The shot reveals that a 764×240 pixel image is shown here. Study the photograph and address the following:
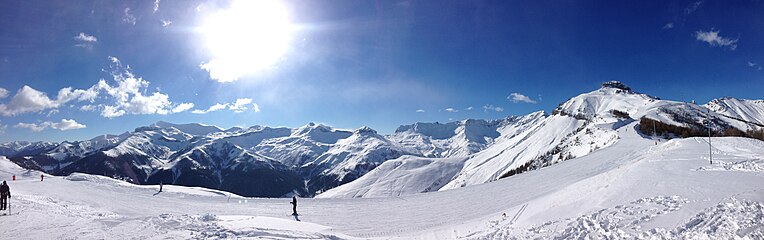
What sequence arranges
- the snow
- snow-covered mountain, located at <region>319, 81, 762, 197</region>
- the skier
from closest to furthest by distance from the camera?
the skier → snow-covered mountain, located at <region>319, 81, 762, 197</region> → the snow

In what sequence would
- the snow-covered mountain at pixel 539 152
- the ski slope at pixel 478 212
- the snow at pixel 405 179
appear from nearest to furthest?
the ski slope at pixel 478 212
the snow-covered mountain at pixel 539 152
the snow at pixel 405 179

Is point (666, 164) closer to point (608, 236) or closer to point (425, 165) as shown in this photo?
point (608, 236)

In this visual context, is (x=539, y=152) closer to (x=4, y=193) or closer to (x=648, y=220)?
(x=648, y=220)

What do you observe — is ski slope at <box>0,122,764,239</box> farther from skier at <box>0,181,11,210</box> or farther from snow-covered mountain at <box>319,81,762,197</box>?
snow-covered mountain at <box>319,81,762,197</box>

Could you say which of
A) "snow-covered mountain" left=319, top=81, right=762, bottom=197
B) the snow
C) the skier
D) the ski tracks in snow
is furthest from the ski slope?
the snow

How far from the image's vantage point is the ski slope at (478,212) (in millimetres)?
14469

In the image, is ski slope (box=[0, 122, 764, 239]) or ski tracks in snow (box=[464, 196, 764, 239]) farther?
ski slope (box=[0, 122, 764, 239])

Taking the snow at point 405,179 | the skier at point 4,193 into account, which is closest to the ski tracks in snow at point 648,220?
the skier at point 4,193

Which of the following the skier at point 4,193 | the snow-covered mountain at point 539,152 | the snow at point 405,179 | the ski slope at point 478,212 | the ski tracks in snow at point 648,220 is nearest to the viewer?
the ski tracks in snow at point 648,220

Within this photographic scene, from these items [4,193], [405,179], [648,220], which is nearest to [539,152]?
[405,179]

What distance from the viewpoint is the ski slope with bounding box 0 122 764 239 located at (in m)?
14.5

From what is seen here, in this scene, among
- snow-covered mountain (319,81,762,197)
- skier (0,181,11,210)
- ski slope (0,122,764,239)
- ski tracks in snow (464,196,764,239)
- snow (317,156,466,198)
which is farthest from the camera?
snow (317,156,466,198)

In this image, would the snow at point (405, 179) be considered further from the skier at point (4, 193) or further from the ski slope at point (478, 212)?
the skier at point (4, 193)

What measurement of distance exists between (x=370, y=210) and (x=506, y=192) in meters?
11.7
